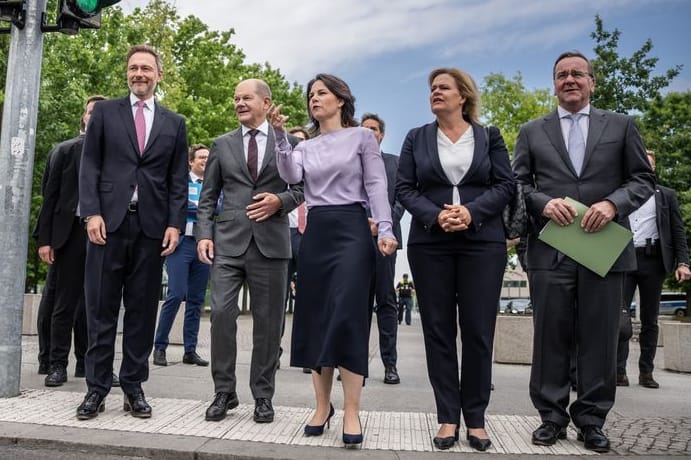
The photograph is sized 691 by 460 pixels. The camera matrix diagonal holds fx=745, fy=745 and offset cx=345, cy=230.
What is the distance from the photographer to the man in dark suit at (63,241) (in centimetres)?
662

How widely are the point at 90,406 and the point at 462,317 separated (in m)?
2.57

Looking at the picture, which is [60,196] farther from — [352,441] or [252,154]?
[352,441]

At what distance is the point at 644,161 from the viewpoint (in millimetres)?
4832

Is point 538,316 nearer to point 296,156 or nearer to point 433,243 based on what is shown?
point 433,243

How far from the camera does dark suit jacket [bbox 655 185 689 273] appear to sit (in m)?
7.92

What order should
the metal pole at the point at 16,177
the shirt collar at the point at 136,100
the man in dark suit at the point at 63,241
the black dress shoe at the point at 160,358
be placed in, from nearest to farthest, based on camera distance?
the shirt collar at the point at 136,100, the metal pole at the point at 16,177, the man in dark suit at the point at 63,241, the black dress shoe at the point at 160,358

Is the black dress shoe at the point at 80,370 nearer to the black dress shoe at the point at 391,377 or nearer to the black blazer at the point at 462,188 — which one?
the black dress shoe at the point at 391,377

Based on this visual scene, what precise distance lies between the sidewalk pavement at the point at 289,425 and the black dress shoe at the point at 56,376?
2.9 inches

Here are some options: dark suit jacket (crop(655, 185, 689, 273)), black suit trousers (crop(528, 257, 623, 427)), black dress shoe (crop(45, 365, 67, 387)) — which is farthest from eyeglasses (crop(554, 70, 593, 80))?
black dress shoe (crop(45, 365, 67, 387))

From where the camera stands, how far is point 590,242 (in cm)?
477

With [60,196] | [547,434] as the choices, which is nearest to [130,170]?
[60,196]

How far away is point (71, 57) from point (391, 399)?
21.2 metres

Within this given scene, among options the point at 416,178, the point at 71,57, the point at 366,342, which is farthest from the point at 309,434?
the point at 71,57

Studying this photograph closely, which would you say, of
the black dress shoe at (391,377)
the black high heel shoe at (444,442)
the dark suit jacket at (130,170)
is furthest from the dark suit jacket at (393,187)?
the black high heel shoe at (444,442)
